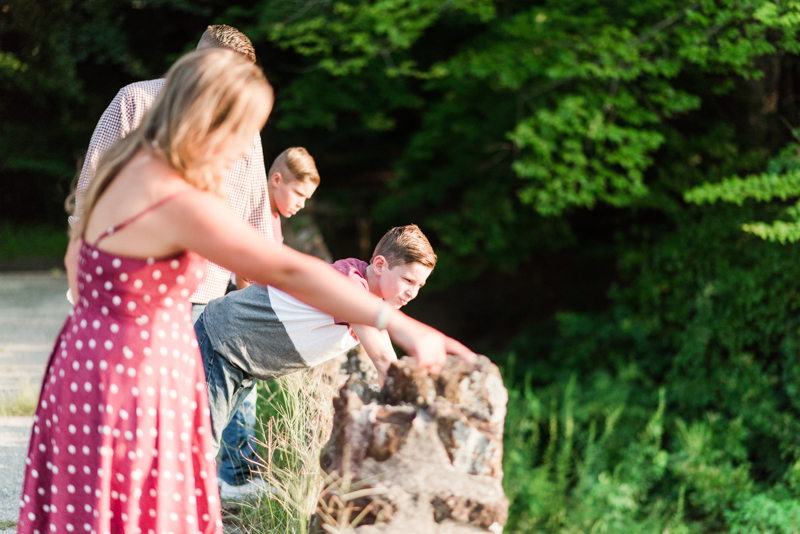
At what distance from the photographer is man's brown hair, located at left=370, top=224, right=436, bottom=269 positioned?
2.10 m

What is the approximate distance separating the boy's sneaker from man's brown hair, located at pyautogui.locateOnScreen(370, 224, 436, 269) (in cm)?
120

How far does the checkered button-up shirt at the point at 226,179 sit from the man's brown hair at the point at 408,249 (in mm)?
888

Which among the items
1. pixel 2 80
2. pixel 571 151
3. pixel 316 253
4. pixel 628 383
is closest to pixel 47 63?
pixel 2 80

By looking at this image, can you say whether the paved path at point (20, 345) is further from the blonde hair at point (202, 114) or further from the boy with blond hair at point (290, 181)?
the blonde hair at point (202, 114)

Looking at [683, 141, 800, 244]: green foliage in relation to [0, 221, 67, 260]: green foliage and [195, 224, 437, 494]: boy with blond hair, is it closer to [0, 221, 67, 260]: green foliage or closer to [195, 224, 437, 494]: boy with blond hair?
[195, 224, 437, 494]: boy with blond hair

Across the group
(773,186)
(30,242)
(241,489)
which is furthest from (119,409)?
(30,242)

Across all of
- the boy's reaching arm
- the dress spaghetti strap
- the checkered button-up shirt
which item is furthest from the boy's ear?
the dress spaghetti strap

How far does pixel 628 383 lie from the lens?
7.58m

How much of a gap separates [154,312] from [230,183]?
139 centimetres

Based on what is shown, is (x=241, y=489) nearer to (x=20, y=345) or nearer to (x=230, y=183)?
(x=230, y=183)

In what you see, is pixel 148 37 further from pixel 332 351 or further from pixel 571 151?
pixel 332 351

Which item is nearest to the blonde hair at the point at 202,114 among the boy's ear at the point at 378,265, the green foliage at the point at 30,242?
the boy's ear at the point at 378,265

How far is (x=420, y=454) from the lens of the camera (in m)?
1.85

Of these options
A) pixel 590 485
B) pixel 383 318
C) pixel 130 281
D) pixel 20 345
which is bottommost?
pixel 590 485
